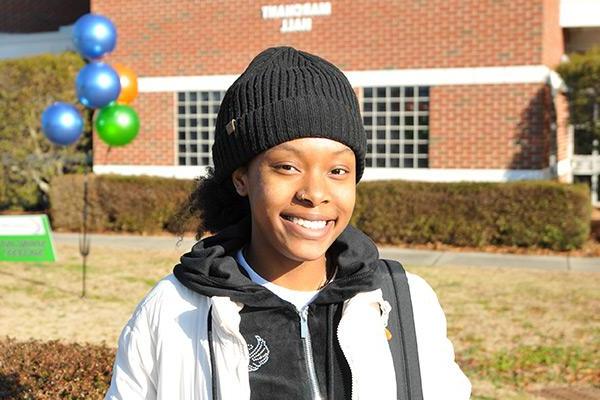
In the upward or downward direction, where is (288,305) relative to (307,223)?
downward

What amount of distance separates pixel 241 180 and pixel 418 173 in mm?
11680

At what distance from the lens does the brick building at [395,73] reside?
42.3ft

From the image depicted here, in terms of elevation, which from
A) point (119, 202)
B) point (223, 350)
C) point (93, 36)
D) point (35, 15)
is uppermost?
point (35, 15)

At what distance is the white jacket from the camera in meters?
1.83

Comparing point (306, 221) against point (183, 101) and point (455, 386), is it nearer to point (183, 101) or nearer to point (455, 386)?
point (455, 386)

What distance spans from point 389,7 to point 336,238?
1195 cm

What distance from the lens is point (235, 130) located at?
1.97m

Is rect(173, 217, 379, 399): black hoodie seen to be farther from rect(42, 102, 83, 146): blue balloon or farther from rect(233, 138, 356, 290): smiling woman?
rect(42, 102, 83, 146): blue balloon

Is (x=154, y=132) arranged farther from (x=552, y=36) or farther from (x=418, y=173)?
(x=552, y=36)

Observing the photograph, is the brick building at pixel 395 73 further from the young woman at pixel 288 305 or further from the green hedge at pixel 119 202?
the young woman at pixel 288 305

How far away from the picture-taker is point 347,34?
543 inches

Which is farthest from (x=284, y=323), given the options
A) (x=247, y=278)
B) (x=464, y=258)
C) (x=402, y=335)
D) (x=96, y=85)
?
(x=96, y=85)

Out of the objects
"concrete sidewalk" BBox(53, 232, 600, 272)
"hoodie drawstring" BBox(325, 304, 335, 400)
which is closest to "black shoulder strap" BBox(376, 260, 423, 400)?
"hoodie drawstring" BBox(325, 304, 335, 400)

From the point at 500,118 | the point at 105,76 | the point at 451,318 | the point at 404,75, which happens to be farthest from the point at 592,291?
the point at 105,76
